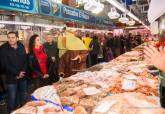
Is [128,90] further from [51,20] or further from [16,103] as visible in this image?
[51,20]

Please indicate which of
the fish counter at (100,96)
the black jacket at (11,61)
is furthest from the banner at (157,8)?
the black jacket at (11,61)

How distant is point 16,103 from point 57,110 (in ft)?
9.94

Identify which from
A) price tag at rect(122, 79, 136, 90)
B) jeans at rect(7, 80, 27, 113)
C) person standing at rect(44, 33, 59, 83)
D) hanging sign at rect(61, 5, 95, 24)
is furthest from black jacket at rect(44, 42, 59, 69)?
hanging sign at rect(61, 5, 95, 24)

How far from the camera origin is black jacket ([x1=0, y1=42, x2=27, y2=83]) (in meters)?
5.11

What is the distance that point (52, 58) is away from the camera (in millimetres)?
6055

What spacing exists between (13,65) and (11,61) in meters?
0.09

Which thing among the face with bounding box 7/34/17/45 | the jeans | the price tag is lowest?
the jeans

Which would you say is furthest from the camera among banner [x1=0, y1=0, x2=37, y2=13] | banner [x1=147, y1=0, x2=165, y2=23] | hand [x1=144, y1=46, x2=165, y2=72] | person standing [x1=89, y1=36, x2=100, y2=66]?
person standing [x1=89, y1=36, x2=100, y2=66]

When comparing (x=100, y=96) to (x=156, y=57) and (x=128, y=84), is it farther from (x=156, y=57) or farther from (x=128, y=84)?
(x=156, y=57)

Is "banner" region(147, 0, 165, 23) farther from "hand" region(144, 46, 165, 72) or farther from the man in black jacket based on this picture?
the man in black jacket

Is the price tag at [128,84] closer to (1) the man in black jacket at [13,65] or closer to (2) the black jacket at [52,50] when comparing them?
(1) the man in black jacket at [13,65]

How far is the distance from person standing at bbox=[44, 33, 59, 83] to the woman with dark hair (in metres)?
0.25

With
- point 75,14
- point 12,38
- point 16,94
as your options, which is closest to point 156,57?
point 12,38

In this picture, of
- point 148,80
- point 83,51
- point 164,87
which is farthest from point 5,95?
point 164,87
